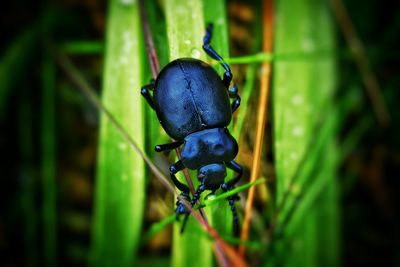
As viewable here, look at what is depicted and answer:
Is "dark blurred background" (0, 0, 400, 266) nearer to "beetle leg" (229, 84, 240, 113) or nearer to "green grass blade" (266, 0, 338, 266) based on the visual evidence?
"green grass blade" (266, 0, 338, 266)

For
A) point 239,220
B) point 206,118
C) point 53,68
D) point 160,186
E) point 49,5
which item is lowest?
point 239,220

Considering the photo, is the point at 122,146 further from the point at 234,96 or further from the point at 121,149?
the point at 234,96

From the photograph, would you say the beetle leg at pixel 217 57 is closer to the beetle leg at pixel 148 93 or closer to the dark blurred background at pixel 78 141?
the beetle leg at pixel 148 93

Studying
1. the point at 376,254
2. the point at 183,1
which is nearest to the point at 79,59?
the point at 183,1

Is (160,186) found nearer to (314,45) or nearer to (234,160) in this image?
Answer: (234,160)

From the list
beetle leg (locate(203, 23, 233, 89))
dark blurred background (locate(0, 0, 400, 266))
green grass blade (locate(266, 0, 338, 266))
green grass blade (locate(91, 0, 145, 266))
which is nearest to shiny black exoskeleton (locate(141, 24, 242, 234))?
beetle leg (locate(203, 23, 233, 89))

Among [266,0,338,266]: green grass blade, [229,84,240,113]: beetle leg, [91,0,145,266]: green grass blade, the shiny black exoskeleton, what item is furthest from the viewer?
[266,0,338,266]: green grass blade
